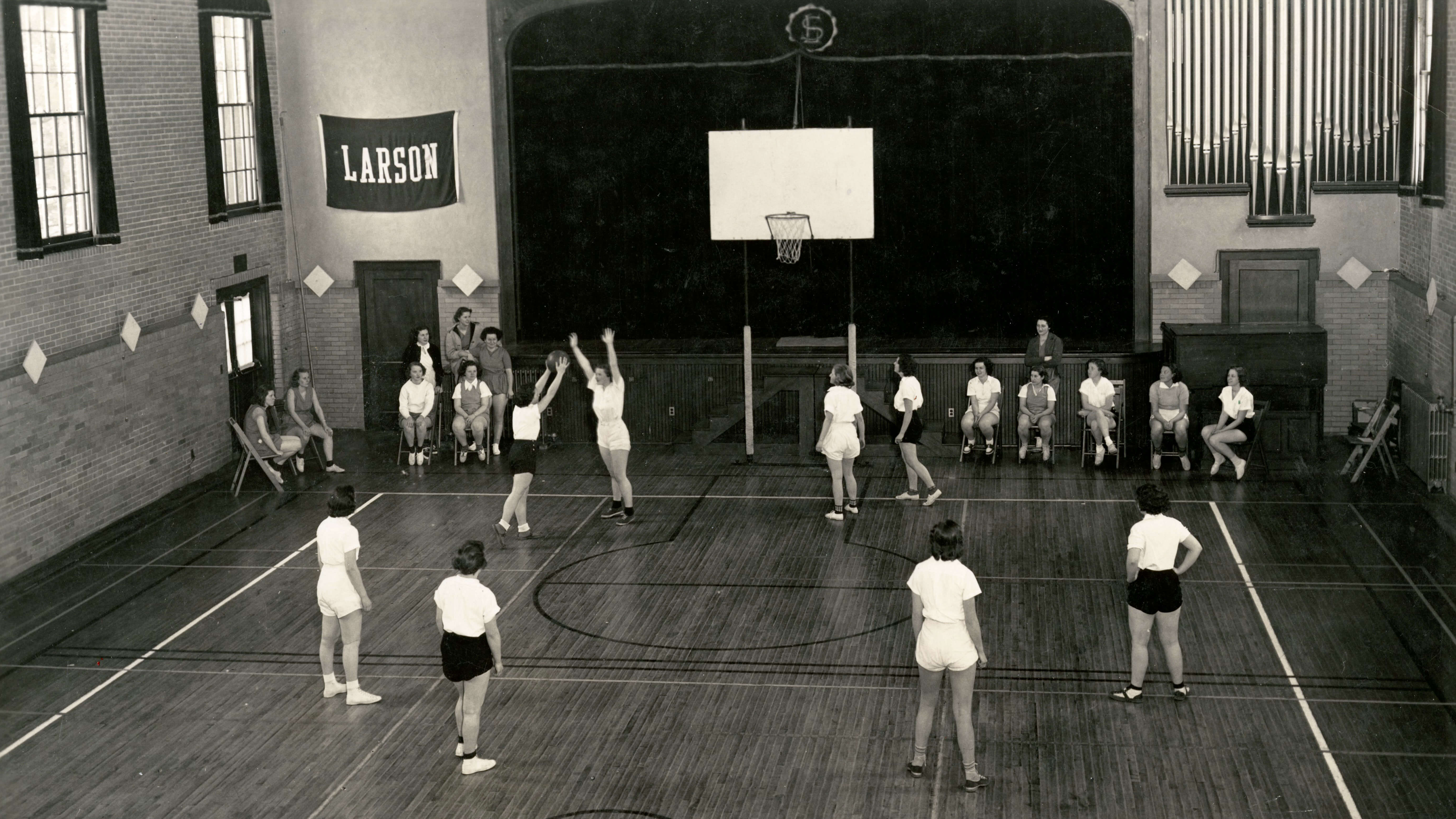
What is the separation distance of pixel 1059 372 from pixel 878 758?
9889 mm

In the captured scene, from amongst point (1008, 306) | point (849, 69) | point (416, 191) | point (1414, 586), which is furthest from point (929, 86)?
point (1414, 586)

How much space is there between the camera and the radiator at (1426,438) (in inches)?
661


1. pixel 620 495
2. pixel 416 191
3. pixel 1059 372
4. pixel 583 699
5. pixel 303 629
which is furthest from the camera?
pixel 416 191

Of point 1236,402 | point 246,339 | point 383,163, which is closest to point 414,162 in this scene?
point 383,163

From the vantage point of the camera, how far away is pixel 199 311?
1892 centimetres

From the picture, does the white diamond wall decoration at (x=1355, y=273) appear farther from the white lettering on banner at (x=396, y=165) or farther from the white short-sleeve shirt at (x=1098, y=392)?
the white lettering on banner at (x=396, y=165)

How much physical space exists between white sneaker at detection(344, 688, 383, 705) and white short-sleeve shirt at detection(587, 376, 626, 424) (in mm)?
4531

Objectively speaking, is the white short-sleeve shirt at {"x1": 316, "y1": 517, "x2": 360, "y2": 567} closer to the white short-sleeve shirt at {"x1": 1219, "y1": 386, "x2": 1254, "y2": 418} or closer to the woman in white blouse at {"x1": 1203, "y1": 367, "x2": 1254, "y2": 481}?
the woman in white blouse at {"x1": 1203, "y1": 367, "x2": 1254, "y2": 481}

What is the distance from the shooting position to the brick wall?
50.5 ft

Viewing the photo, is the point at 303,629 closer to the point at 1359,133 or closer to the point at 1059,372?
the point at 1059,372

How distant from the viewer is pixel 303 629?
530 inches

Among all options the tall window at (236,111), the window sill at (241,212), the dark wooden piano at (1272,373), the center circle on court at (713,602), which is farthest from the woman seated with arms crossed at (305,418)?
the dark wooden piano at (1272,373)

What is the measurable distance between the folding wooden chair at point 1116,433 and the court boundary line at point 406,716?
629cm

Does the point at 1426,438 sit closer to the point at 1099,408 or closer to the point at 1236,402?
the point at 1236,402
